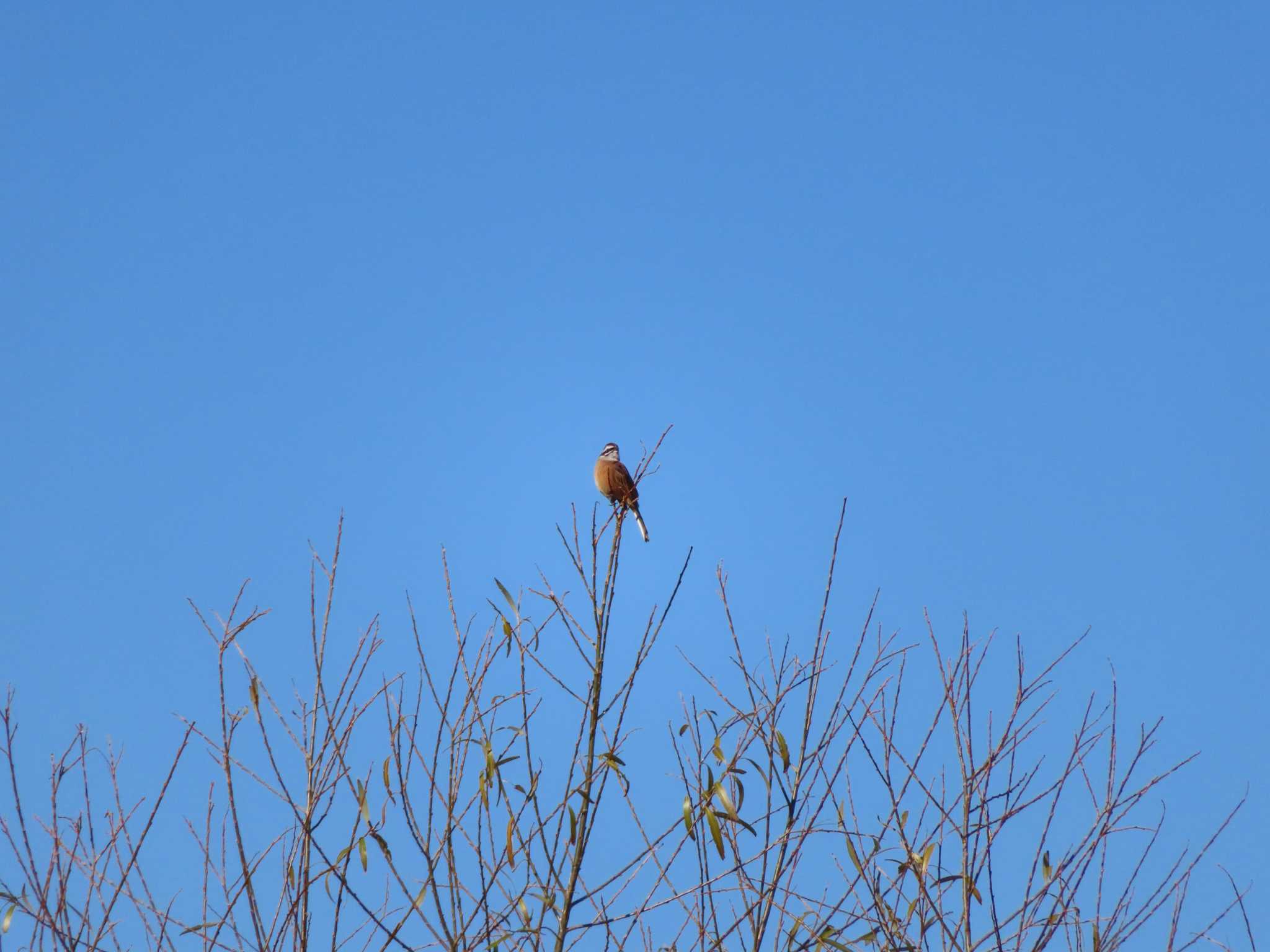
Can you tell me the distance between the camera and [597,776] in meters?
2.82

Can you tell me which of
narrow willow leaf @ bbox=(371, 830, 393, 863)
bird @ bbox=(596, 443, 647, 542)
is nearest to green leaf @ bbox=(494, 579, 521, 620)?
narrow willow leaf @ bbox=(371, 830, 393, 863)

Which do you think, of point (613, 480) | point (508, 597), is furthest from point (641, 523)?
point (508, 597)

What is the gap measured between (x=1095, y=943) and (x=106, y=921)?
2114 millimetres

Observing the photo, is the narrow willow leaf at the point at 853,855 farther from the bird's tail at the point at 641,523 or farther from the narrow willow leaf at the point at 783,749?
the bird's tail at the point at 641,523

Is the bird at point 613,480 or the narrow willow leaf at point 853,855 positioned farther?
the bird at point 613,480

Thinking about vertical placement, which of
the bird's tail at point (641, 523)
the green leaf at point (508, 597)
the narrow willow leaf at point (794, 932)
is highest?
the bird's tail at point (641, 523)

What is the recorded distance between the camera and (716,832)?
2836 mm

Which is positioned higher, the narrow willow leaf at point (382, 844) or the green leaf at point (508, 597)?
the green leaf at point (508, 597)

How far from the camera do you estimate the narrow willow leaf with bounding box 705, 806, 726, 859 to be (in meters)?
2.82

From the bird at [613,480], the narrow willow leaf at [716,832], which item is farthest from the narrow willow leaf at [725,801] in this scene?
the bird at [613,480]

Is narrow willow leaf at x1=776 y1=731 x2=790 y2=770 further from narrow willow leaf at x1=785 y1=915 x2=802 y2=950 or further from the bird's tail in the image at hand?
the bird's tail

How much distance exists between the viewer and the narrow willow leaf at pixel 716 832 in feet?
9.25

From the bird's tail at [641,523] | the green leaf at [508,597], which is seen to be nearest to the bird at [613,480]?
the bird's tail at [641,523]

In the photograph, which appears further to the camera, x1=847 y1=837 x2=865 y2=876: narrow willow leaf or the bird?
the bird
